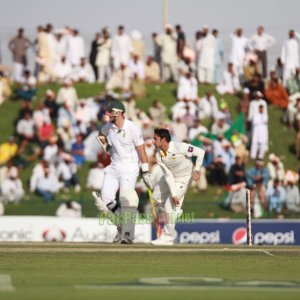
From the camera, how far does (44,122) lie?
32.5 metres

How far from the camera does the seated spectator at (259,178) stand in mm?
29641

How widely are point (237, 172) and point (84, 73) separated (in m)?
9.22

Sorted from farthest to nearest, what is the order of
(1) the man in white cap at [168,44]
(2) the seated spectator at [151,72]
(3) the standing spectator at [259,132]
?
(2) the seated spectator at [151,72], (1) the man in white cap at [168,44], (3) the standing spectator at [259,132]

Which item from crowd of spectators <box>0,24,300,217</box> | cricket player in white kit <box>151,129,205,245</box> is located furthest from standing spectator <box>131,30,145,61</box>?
cricket player in white kit <box>151,129,205,245</box>

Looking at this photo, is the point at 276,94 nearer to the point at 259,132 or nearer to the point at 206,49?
the point at 259,132

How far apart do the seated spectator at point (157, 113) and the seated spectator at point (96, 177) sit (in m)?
3.30

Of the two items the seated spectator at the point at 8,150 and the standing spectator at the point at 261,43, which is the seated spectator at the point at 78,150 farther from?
the standing spectator at the point at 261,43

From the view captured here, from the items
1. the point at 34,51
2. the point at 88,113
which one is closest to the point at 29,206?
the point at 88,113

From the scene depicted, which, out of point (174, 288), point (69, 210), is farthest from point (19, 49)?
point (174, 288)

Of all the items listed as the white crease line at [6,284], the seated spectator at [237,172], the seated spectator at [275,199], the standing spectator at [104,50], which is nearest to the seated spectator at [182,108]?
the seated spectator at [237,172]

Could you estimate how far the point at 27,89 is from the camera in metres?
35.8

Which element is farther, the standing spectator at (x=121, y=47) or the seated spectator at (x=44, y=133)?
the standing spectator at (x=121, y=47)

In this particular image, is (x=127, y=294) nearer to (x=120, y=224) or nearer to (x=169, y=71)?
(x=120, y=224)

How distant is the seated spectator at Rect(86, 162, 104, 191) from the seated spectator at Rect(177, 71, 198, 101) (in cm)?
544
